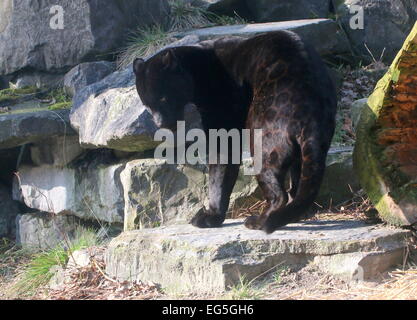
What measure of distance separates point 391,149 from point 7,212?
527cm

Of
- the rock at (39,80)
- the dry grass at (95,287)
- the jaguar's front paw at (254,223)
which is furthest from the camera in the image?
the rock at (39,80)

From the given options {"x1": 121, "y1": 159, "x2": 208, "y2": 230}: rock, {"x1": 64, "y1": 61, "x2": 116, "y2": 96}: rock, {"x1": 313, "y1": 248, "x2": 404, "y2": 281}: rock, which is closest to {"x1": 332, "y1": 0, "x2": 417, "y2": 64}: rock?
{"x1": 64, "y1": 61, "x2": 116, "y2": 96}: rock

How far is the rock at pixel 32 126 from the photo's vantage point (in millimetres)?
6742

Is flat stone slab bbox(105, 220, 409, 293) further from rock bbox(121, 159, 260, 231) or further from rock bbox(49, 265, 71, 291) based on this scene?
rock bbox(121, 159, 260, 231)

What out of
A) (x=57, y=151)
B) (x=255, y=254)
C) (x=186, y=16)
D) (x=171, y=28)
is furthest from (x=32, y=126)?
(x=255, y=254)

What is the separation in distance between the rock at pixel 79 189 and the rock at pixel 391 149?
2.82 meters

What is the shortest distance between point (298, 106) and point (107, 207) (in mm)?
3088

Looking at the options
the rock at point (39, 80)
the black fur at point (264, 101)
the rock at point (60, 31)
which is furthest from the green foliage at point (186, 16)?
the black fur at point (264, 101)

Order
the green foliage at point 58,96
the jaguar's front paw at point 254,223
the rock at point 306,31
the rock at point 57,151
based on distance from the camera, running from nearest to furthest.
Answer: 1. the jaguar's front paw at point 254,223
2. the rock at point 57,151
3. the rock at point 306,31
4. the green foliage at point 58,96

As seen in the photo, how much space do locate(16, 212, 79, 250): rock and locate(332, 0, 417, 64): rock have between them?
13.9ft

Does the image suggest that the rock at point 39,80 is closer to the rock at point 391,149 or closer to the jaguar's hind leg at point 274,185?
the jaguar's hind leg at point 274,185

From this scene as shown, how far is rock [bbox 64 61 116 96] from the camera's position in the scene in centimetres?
729
